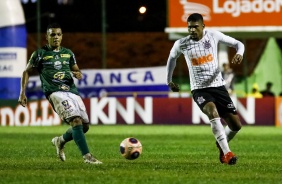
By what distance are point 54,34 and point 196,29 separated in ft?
7.22

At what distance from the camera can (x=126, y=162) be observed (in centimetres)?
1522

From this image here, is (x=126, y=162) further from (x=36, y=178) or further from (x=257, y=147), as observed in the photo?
(x=257, y=147)

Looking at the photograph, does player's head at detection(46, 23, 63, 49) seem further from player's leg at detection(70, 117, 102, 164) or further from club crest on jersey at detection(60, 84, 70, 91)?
player's leg at detection(70, 117, 102, 164)

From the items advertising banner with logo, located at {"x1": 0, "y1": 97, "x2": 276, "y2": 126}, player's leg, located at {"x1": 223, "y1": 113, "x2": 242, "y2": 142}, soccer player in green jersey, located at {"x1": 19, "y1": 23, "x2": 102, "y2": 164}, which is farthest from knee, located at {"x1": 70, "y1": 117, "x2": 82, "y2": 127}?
advertising banner with logo, located at {"x1": 0, "y1": 97, "x2": 276, "y2": 126}

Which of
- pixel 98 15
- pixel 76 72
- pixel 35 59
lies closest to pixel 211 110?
pixel 76 72

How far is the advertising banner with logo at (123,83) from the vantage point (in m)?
34.9

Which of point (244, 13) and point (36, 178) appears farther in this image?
point (244, 13)

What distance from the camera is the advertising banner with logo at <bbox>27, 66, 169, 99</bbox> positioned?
115 feet

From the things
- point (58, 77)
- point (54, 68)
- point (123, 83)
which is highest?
point (54, 68)

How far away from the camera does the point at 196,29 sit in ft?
49.0

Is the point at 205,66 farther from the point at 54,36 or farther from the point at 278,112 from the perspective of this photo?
the point at 278,112

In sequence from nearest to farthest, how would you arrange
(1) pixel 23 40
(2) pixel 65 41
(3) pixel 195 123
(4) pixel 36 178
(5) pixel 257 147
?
(4) pixel 36 178 → (5) pixel 257 147 → (3) pixel 195 123 → (1) pixel 23 40 → (2) pixel 65 41

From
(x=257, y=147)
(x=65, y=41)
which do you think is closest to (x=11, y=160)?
(x=257, y=147)

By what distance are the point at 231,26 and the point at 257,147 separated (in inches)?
698
